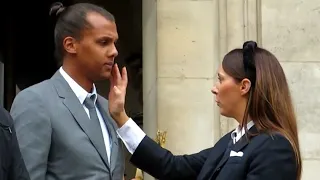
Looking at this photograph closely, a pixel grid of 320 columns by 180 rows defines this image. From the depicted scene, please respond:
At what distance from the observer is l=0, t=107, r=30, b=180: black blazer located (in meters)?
2.29

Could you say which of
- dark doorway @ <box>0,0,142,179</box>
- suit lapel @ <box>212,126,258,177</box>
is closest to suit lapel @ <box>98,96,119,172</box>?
suit lapel @ <box>212,126,258,177</box>

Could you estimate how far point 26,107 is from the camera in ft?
9.64

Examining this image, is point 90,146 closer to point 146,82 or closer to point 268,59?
point 268,59

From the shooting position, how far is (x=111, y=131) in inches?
127

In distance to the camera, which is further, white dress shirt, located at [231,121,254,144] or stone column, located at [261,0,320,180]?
stone column, located at [261,0,320,180]

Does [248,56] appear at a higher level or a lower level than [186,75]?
higher

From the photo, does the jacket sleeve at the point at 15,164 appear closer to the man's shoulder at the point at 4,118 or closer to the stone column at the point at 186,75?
the man's shoulder at the point at 4,118

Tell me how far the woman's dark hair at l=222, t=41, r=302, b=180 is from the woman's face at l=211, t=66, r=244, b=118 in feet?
0.10

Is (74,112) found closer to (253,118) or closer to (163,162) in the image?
(163,162)

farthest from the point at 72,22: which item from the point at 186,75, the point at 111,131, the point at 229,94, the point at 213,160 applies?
the point at 186,75

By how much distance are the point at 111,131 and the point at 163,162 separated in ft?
1.05

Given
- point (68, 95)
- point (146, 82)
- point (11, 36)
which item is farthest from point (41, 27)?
point (68, 95)

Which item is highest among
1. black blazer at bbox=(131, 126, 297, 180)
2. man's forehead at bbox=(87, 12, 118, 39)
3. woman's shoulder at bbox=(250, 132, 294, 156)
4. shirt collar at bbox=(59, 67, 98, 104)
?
man's forehead at bbox=(87, 12, 118, 39)

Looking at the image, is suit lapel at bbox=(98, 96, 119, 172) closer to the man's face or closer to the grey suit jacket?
the grey suit jacket
